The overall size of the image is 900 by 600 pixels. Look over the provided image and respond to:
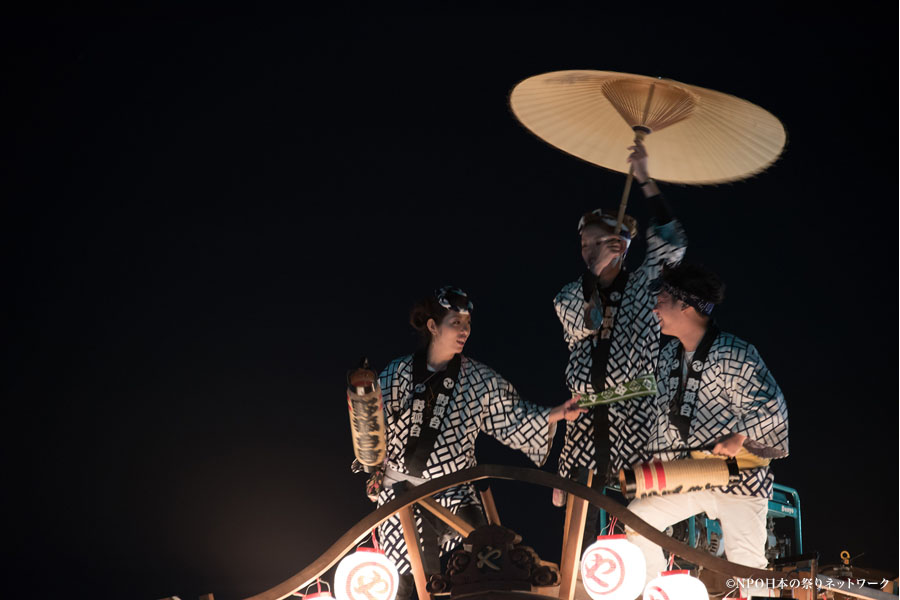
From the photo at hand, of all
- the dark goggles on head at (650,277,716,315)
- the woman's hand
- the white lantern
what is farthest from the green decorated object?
the white lantern

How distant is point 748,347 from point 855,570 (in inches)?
46.5

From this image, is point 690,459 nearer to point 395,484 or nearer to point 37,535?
point 395,484

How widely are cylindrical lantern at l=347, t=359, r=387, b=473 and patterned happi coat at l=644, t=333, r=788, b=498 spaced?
101 centimetres

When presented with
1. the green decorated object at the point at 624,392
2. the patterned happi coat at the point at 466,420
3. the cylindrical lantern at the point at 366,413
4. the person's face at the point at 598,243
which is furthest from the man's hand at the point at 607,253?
the cylindrical lantern at the point at 366,413

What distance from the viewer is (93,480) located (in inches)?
172

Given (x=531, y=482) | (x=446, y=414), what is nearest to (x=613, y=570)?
(x=531, y=482)

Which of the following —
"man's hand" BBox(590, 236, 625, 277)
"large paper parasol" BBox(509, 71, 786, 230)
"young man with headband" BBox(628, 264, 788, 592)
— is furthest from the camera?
"man's hand" BBox(590, 236, 625, 277)

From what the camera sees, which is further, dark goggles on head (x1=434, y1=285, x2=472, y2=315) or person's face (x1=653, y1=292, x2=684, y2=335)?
dark goggles on head (x1=434, y1=285, x2=472, y2=315)

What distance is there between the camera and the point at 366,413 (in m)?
3.18

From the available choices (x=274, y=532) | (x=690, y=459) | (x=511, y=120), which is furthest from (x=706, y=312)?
(x=274, y=532)

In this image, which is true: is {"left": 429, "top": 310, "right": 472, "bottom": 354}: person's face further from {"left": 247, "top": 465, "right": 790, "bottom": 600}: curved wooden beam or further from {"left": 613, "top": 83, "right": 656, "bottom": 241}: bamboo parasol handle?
{"left": 247, "top": 465, "right": 790, "bottom": 600}: curved wooden beam

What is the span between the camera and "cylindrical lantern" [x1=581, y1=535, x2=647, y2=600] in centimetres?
282

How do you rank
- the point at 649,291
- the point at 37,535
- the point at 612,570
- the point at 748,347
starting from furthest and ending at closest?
1. the point at 37,535
2. the point at 649,291
3. the point at 748,347
4. the point at 612,570

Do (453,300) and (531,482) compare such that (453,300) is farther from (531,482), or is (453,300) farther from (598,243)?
(531,482)
